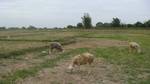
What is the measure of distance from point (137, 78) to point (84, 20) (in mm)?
96551

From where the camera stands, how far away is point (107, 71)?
1608cm

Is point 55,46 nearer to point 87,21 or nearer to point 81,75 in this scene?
point 81,75

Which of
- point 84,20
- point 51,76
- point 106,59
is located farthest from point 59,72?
point 84,20

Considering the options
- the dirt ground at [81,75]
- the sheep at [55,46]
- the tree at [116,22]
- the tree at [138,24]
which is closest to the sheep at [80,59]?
the dirt ground at [81,75]

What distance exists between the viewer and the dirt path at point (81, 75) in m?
13.4

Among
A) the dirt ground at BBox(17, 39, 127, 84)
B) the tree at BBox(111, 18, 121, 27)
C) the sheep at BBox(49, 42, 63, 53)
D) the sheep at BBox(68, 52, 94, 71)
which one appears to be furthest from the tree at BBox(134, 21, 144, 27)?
the sheep at BBox(68, 52, 94, 71)

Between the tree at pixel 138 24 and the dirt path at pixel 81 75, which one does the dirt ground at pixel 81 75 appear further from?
the tree at pixel 138 24

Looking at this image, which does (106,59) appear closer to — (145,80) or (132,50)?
(132,50)

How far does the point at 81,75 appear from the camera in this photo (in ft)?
48.6

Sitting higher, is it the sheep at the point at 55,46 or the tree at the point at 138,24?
the sheep at the point at 55,46

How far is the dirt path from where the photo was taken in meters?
13.4

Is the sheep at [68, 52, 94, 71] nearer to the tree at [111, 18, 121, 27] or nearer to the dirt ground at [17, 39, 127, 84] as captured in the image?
the dirt ground at [17, 39, 127, 84]

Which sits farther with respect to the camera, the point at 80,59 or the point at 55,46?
the point at 55,46

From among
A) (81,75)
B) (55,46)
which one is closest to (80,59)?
(81,75)
